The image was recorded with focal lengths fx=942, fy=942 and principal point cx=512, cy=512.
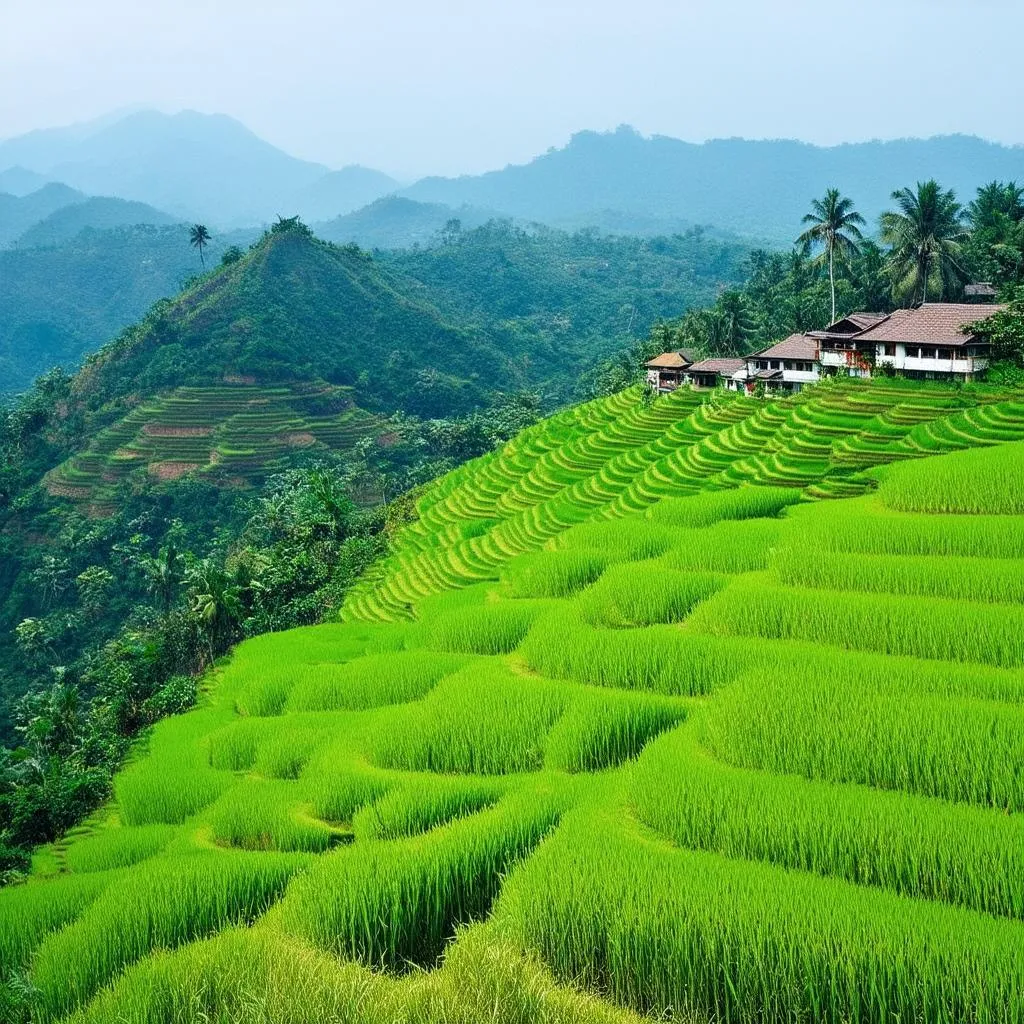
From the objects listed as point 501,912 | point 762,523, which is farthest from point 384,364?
point 501,912

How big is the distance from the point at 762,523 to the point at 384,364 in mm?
46879

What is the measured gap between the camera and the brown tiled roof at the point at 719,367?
115 feet

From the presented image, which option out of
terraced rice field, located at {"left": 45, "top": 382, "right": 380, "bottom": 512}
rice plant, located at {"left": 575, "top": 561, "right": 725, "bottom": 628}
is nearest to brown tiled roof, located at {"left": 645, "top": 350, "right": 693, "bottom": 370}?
terraced rice field, located at {"left": 45, "top": 382, "right": 380, "bottom": 512}

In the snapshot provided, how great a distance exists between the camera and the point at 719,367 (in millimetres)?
35500

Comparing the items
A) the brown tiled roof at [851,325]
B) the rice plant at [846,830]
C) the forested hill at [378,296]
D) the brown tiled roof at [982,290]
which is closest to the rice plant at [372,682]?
the rice plant at [846,830]

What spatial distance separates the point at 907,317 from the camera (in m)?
26.0

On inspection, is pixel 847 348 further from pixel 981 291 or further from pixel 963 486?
pixel 963 486

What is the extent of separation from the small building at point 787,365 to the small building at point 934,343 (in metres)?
4.96

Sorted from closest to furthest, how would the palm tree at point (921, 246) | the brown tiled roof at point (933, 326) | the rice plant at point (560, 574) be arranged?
the rice plant at point (560, 574)
the brown tiled roof at point (933, 326)
the palm tree at point (921, 246)

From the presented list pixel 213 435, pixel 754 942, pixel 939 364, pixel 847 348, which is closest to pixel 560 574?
pixel 754 942

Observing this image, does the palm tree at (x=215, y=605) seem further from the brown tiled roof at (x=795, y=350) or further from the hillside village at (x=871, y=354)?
the brown tiled roof at (x=795, y=350)

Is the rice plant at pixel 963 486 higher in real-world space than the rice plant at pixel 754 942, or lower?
higher

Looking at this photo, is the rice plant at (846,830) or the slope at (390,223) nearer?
the rice plant at (846,830)

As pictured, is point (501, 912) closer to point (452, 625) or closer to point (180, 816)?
point (180, 816)
